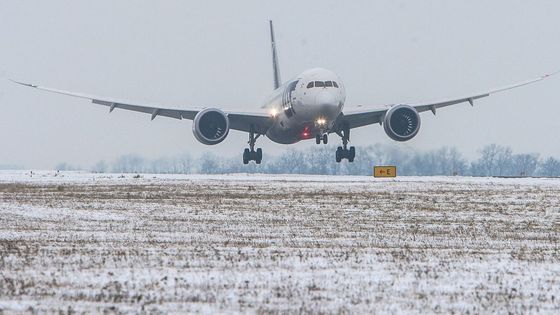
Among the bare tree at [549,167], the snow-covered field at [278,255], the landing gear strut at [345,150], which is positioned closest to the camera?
the snow-covered field at [278,255]

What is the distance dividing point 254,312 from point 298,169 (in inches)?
4877

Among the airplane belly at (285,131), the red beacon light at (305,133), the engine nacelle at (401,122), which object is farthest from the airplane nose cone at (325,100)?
the engine nacelle at (401,122)

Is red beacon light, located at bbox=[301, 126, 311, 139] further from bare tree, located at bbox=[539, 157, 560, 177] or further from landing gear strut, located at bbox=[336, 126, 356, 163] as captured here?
bare tree, located at bbox=[539, 157, 560, 177]

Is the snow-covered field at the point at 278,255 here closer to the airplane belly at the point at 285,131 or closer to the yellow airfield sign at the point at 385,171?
the airplane belly at the point at 285,131

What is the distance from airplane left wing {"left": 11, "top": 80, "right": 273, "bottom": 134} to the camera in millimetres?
56938

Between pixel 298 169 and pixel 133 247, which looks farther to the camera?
pixel 298 169

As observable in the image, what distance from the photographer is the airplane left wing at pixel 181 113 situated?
56938 millimetres

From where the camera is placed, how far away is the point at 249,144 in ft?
206

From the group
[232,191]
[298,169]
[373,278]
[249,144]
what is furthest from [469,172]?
[373,278]

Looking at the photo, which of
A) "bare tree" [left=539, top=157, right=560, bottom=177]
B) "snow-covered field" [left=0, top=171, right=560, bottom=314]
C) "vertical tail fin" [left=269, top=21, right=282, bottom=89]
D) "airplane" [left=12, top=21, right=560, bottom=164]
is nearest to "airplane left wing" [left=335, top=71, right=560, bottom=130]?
"airplane" [left=12, top=21, right=560, bottom=164]

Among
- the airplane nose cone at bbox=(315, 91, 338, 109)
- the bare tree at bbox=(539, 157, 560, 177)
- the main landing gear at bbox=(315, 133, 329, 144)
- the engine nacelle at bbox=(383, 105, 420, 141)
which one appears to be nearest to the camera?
the airplane nose cone at bbox=(315, 91, 338, 109)

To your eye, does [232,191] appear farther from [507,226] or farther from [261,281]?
[261,281]

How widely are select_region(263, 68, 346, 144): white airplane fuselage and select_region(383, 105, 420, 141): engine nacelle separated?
3703 millimetres

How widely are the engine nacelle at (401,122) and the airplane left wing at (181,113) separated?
776cm
